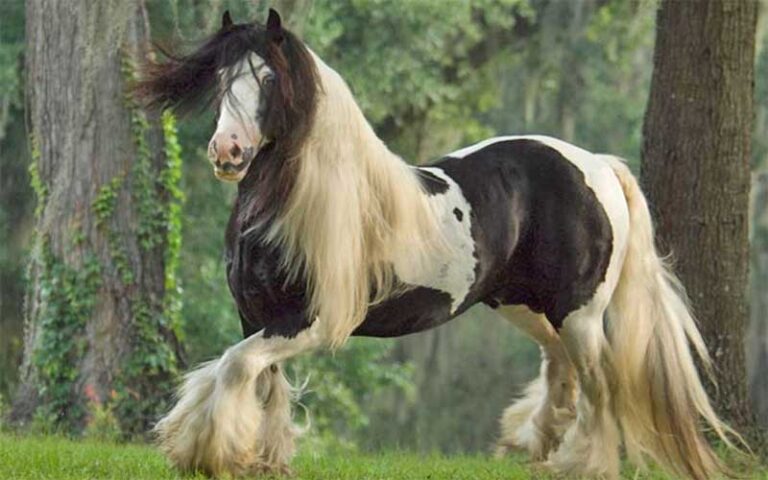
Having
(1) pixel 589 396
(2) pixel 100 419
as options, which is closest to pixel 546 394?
(1) pixel 589 396

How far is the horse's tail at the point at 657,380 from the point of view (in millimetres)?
7406

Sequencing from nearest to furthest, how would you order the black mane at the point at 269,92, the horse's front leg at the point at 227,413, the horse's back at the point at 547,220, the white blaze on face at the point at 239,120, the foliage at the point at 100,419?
1. the white blaze on face at the point at 239,120
2. the black mane at the point at 269,92
3. the horse's front leg at the point at 227,413
4. the horse's back at the point at 547,220
5. the foliage at the point at 100,419

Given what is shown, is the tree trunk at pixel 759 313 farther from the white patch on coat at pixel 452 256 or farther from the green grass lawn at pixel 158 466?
the white patch on coat at pixel 452 256

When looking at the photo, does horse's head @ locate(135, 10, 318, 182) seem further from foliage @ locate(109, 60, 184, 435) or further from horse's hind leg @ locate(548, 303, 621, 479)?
foliage @ locate(109, 60, 184, 435)

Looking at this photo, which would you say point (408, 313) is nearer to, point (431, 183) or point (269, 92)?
point (431, 183)

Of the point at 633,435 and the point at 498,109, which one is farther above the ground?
the point at 498,109

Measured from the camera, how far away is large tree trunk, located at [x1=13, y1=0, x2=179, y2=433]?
1112 cm

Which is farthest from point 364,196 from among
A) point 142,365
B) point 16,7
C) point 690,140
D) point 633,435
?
point 16,7

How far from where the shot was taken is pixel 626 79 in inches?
971

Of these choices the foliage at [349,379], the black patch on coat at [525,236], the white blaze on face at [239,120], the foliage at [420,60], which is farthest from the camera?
the foliage at [349,379]

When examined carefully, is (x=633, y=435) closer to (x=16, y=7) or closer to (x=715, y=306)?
(x=715, y=306)

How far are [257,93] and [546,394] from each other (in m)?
2.53

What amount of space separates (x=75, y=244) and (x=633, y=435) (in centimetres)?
502

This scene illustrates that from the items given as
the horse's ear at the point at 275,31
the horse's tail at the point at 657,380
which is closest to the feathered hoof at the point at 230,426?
the horse's ear at the point at 275,31
